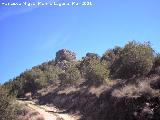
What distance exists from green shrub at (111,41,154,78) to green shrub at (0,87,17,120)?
17.7 metres

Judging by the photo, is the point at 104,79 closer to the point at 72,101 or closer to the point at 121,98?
the point at 72,101

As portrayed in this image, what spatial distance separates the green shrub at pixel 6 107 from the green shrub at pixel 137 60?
57.9 ft

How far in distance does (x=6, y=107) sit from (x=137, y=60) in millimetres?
19344

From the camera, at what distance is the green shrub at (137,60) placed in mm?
44562

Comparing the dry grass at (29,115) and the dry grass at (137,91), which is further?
the dry grass at (29,115)

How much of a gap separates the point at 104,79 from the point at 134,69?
896 centimetres

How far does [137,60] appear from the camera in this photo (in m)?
45.1

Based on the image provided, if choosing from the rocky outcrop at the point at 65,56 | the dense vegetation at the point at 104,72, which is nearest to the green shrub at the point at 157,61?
the dense vegetation at the point at 104,72

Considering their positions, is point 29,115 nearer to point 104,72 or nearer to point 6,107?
point 6,107

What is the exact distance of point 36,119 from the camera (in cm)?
4459

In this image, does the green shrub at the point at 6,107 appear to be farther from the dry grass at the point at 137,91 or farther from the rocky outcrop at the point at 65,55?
the rocky outcrop at the point at 65,55

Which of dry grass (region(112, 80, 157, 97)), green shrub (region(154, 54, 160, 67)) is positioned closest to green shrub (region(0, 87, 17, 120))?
dry grass (region(112, 80, 157, 97))

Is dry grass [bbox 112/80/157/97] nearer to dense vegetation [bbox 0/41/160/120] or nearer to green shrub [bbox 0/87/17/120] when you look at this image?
dense vegetation [bbox 0/41/160/120]

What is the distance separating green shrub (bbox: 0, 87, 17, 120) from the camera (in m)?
37.9
